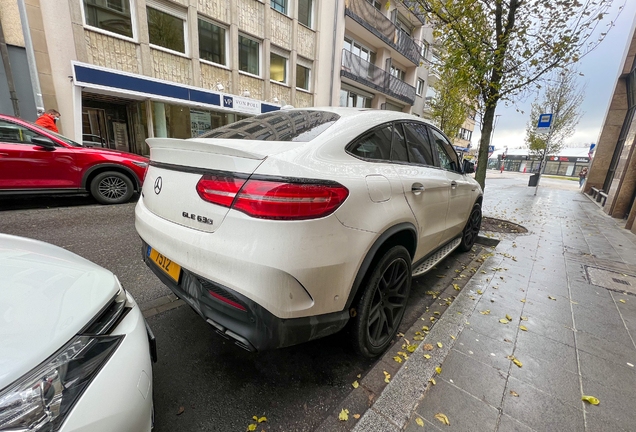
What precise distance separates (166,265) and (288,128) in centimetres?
116

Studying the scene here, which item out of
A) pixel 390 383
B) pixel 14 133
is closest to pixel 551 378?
pixel 390 383

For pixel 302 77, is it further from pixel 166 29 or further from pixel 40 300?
pixel 40 300

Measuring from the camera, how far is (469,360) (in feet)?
6.61

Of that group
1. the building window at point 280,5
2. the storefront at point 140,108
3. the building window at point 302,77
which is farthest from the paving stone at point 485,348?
the building window at point 280,5

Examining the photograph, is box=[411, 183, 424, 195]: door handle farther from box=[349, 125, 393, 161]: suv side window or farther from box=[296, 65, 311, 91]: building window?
box=[296, 65, 311, 91]: building window

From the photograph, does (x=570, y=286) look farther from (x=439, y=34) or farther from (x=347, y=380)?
(x=439, y=34)

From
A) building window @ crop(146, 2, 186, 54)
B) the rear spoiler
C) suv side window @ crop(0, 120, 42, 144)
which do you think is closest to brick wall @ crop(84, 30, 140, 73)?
building window @ crop(146, 2, 186, 54)

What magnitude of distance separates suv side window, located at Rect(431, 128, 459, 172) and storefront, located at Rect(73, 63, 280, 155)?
973cm

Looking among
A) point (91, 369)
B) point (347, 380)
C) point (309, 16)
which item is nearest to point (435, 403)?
point (347, 380)

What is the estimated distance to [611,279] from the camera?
12.1ft

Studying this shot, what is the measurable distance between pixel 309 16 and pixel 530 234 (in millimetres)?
14413

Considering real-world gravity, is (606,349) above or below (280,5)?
below

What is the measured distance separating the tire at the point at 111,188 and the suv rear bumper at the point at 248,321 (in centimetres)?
536

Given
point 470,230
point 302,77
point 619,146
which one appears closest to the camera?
point 470,230
